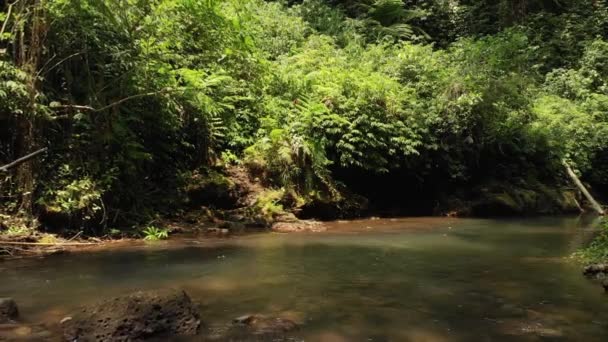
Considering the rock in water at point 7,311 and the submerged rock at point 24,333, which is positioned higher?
the rock in water at point 7,311

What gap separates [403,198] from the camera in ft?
64.7

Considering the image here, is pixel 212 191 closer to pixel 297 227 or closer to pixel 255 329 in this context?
pixel 297 227

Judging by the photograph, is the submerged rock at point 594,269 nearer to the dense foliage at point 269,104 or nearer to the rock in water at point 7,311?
the rock in water at point 7,311

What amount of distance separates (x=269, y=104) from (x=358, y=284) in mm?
9824

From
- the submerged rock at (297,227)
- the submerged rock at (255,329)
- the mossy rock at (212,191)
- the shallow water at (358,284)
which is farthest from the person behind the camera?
the mossy rock at (212,191)

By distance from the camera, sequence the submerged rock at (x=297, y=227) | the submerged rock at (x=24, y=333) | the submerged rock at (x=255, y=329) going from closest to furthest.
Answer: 1. the submerged rock at (x=24, y=333)
2. the submerged rock at (x=255, y=329)
3. the submerged rock at (x=297, y=227)

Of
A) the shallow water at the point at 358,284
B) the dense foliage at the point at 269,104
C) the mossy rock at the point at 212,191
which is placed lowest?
the shallow water at the point at 358,284

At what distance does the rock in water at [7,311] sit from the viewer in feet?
19.2

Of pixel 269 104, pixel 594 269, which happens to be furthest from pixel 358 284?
pixel 269 104

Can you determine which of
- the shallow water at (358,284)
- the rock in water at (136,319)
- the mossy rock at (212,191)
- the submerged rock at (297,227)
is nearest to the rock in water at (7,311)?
the shallow water at (358,284)

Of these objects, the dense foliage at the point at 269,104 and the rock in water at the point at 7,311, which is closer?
the rock in water at the point at 7,311

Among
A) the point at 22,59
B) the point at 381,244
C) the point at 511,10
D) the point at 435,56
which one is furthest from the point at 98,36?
the point at 511,10

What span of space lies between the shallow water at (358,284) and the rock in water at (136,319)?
439 mm

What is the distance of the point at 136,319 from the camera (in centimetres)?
547
